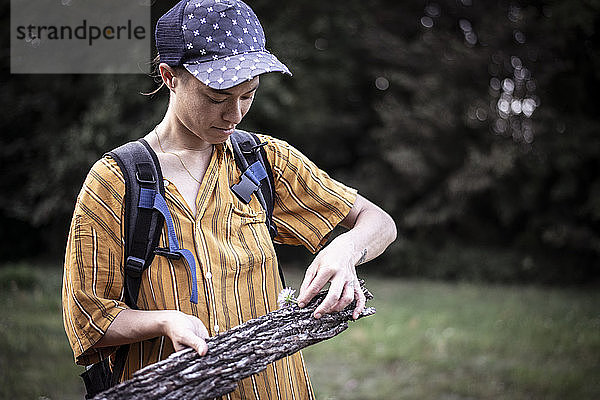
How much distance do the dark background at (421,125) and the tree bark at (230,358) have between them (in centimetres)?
797

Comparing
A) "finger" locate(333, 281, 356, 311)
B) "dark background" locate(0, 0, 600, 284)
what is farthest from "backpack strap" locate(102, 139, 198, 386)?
"dark background" locate(0, 0, 600, 284)

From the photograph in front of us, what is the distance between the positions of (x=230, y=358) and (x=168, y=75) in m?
0.74

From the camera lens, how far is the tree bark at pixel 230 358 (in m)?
1.54

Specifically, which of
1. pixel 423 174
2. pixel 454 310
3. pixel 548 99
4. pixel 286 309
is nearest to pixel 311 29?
pixel 423 174

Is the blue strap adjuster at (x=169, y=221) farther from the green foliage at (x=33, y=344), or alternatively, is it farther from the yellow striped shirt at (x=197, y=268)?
the green foliage at (x=33, y=344)

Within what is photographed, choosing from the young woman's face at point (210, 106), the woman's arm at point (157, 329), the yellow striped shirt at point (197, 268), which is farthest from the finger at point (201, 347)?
the young woman's face at point (210, 106)

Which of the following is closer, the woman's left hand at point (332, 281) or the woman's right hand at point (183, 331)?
the woman's right hand at point (183, 331)

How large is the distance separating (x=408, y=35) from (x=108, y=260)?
34.7 feet

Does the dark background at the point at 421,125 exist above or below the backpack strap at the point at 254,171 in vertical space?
below

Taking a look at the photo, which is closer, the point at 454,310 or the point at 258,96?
the point at 454,310

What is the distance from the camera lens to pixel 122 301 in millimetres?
1711

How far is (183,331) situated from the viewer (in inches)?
61.2

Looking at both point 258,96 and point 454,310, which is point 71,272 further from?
point 258,96

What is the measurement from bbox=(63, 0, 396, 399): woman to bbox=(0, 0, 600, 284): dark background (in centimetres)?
794
